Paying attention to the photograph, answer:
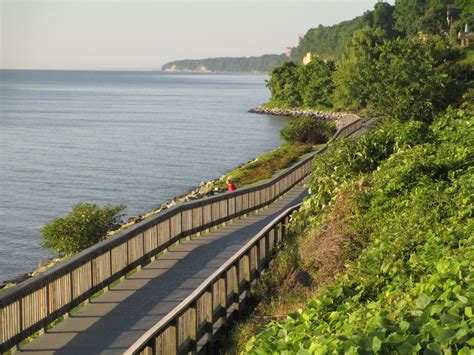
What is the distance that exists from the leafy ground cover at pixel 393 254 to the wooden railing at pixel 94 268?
137 inches

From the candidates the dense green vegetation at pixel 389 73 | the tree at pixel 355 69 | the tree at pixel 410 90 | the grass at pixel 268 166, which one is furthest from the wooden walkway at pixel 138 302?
the tree at pixel 355 69

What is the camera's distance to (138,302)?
15.4m

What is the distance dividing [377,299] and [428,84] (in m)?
39.2

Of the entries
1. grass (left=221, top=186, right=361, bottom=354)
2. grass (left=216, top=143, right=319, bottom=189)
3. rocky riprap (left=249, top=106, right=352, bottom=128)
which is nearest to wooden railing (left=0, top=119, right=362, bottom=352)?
grass (left=221, top=186, right=361, bottom=354)

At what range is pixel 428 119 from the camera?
153 feet

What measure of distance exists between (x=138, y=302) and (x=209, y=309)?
2.88 meters

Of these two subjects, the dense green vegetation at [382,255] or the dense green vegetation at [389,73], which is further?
the dense green vegetation at [389,73]

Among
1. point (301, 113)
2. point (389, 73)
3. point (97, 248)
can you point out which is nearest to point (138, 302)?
point (97, 248)

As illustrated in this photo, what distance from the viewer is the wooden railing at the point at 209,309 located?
10.6 metres

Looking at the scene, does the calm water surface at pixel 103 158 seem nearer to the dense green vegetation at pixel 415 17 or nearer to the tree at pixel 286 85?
the tree at pixel 286 85

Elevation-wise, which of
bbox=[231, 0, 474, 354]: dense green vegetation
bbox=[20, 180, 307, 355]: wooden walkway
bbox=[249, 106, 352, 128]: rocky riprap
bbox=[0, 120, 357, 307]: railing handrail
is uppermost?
bbox=[231, 0, 474, 354]: dense green vegetation

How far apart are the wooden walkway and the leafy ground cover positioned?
2188mm

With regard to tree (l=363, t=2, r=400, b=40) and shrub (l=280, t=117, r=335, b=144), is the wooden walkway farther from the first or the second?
tree (l=363, t=2, r=400, b=40)

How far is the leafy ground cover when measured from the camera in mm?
7223
